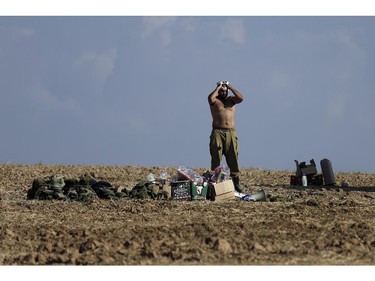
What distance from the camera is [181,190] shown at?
15.4m

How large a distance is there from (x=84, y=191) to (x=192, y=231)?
17.7ft

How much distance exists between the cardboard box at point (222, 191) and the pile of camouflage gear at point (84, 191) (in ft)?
2.84

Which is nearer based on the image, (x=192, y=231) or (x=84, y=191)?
(x=192, y=231)

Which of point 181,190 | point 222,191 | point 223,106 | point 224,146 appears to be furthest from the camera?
point 224,146

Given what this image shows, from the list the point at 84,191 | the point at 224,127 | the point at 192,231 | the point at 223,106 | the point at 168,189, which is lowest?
the point at 192,231

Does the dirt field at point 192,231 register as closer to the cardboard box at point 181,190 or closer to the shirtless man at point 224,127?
the cardboard box at point 181,190

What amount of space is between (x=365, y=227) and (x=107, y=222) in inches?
148

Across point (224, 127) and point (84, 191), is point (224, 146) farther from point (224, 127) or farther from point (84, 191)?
point (84, 191)

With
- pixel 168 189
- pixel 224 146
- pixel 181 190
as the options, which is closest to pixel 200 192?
pixel 181 190

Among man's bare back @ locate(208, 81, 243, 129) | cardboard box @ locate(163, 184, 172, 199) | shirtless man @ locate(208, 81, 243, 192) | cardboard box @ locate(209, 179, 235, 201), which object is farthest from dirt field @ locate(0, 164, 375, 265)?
man's bare back @ locate(208, 81, 243, 129)

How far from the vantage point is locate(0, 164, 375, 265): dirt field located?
8898mm

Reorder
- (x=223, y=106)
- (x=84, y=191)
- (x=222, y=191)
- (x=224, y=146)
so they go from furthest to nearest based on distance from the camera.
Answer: (x=224, y=146)
(x=223, y=106)
(x=84, y=191)
(x=222, y=191)

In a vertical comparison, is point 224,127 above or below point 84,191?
above

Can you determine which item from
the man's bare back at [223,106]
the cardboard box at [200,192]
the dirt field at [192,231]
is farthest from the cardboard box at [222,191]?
the man's bare back at [223,106]
